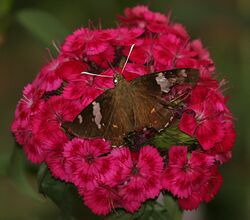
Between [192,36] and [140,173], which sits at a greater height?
[140,173]

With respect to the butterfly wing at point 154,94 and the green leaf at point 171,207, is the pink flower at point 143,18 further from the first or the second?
the green leaf at point 171,207

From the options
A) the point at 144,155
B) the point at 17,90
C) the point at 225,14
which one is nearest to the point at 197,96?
the point at 144,155

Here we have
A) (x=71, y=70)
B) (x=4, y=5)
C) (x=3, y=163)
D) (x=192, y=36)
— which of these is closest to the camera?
(x=71, y=70)

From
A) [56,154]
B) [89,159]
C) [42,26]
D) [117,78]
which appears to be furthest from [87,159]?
[42,26]

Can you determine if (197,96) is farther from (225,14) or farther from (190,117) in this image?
(225,14)

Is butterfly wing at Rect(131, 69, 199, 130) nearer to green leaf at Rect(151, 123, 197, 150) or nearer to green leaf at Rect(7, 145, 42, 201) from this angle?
green leaf at Rect(151, 123, 197, 150)

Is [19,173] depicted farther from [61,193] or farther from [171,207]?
[171,207]

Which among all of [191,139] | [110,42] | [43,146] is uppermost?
[110,42]
